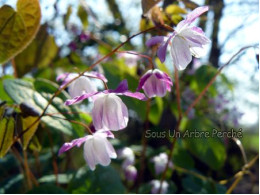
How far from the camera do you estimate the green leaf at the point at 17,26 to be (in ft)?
2.11

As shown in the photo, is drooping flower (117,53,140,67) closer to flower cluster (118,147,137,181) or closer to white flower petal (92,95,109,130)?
flower cluster (118,147,137,181)

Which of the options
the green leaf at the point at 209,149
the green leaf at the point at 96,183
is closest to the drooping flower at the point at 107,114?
the green leaf at the point at 96,183

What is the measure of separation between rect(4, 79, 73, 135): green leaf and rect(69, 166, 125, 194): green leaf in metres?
0.28

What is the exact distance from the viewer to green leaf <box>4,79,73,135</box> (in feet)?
2.39

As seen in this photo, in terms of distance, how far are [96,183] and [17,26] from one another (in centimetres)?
54

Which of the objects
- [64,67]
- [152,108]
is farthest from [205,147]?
[64,67]

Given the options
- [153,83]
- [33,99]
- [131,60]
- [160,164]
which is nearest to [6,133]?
[33,99]

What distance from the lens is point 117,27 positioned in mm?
2205

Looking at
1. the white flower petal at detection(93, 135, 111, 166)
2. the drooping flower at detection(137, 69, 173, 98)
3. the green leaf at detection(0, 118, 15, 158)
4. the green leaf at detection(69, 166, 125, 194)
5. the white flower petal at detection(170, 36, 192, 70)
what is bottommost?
the green leaf at detection(69, 166, 125, 194)

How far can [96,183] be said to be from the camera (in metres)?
0.98

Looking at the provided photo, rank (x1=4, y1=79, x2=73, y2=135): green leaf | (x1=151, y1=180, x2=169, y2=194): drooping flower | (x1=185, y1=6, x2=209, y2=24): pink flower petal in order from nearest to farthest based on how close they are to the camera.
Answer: (x1=185, y1=6, x2=209, y2=24): pink flower petal, (x1=4, y1=79, x2=73, y2=135): green leaf, (x1=151, y1=180, x2=169, y2=194): drooping flower

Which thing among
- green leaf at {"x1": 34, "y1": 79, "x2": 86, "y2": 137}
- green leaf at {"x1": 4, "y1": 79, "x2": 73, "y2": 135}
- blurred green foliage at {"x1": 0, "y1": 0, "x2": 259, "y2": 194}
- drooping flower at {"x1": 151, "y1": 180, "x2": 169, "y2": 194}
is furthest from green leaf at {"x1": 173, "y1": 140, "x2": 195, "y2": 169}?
green leaf at {"x1": 4, "y1": 79, "x2": 73, "y2": 135}

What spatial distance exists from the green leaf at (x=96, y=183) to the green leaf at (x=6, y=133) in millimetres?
391

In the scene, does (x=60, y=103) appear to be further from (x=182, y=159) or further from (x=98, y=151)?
(x=182, y=159)
